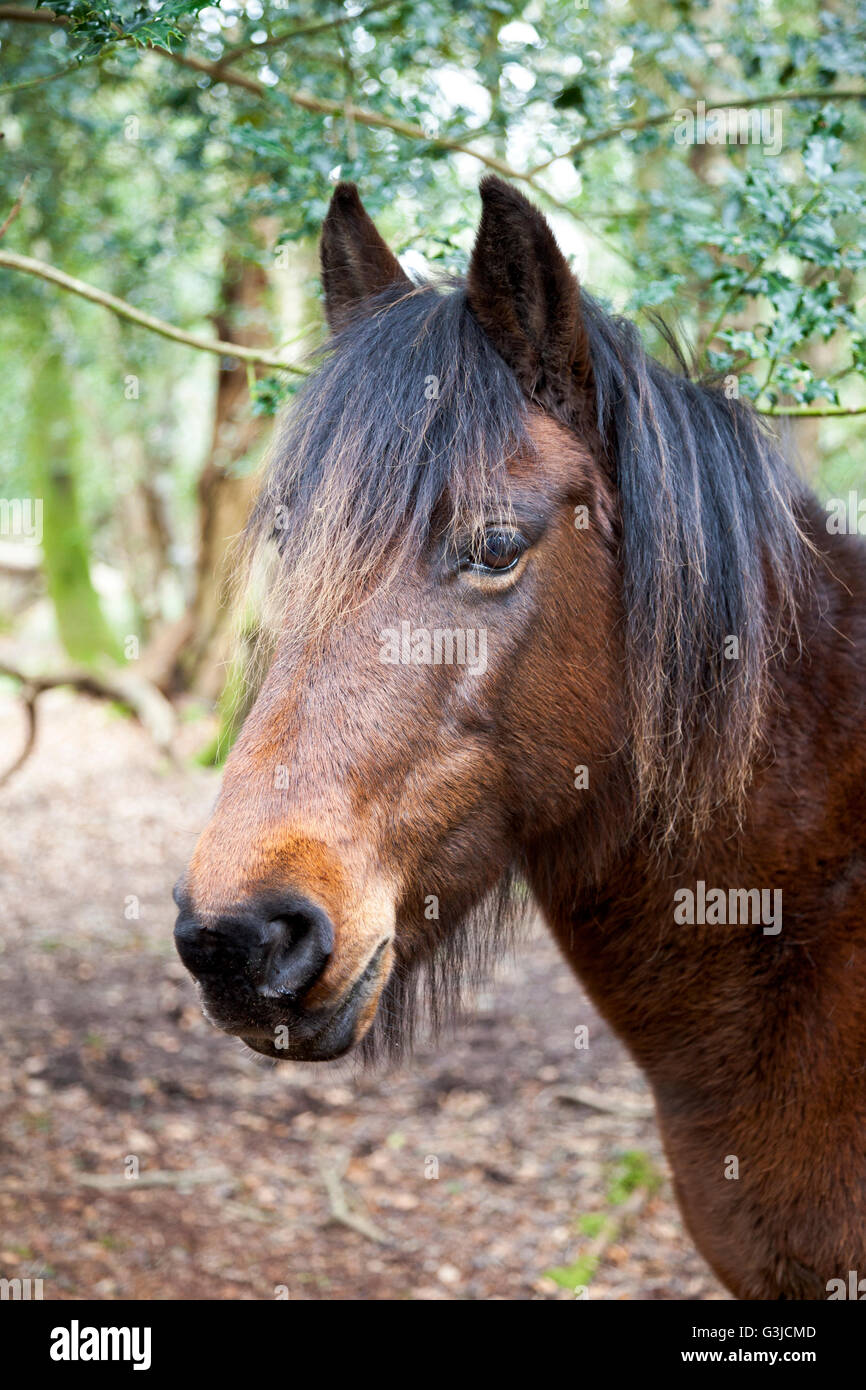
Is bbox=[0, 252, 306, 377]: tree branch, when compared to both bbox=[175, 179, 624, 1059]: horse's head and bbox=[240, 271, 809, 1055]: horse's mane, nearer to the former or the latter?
bbox=[240, 271, 809, 1055]: horse's mane

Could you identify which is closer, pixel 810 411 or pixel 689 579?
pixel 689 579

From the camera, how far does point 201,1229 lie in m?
4.71

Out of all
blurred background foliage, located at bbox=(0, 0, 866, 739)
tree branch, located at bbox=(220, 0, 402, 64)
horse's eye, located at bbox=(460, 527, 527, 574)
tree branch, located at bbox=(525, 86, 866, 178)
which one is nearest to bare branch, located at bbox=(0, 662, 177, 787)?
blurred background foliage, located at bbox=(0, 0, 866, 739)

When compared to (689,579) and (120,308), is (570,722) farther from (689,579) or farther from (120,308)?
(120,308)

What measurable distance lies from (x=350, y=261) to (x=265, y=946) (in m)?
1.95

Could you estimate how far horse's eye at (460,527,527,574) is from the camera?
2293 millimetres

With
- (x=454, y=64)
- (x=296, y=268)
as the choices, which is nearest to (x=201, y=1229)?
(x=454, y=64)

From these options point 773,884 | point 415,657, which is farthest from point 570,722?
point 773,884

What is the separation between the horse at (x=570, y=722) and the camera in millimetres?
2168

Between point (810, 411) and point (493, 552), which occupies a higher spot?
point (810, 411)

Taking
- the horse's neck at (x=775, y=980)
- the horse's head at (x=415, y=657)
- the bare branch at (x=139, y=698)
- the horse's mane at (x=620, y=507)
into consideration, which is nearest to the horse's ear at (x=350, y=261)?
the horse's mane at (x=620, y=507)

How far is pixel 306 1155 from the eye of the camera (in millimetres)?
5441

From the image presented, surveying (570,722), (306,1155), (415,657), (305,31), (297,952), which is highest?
(305,31)
